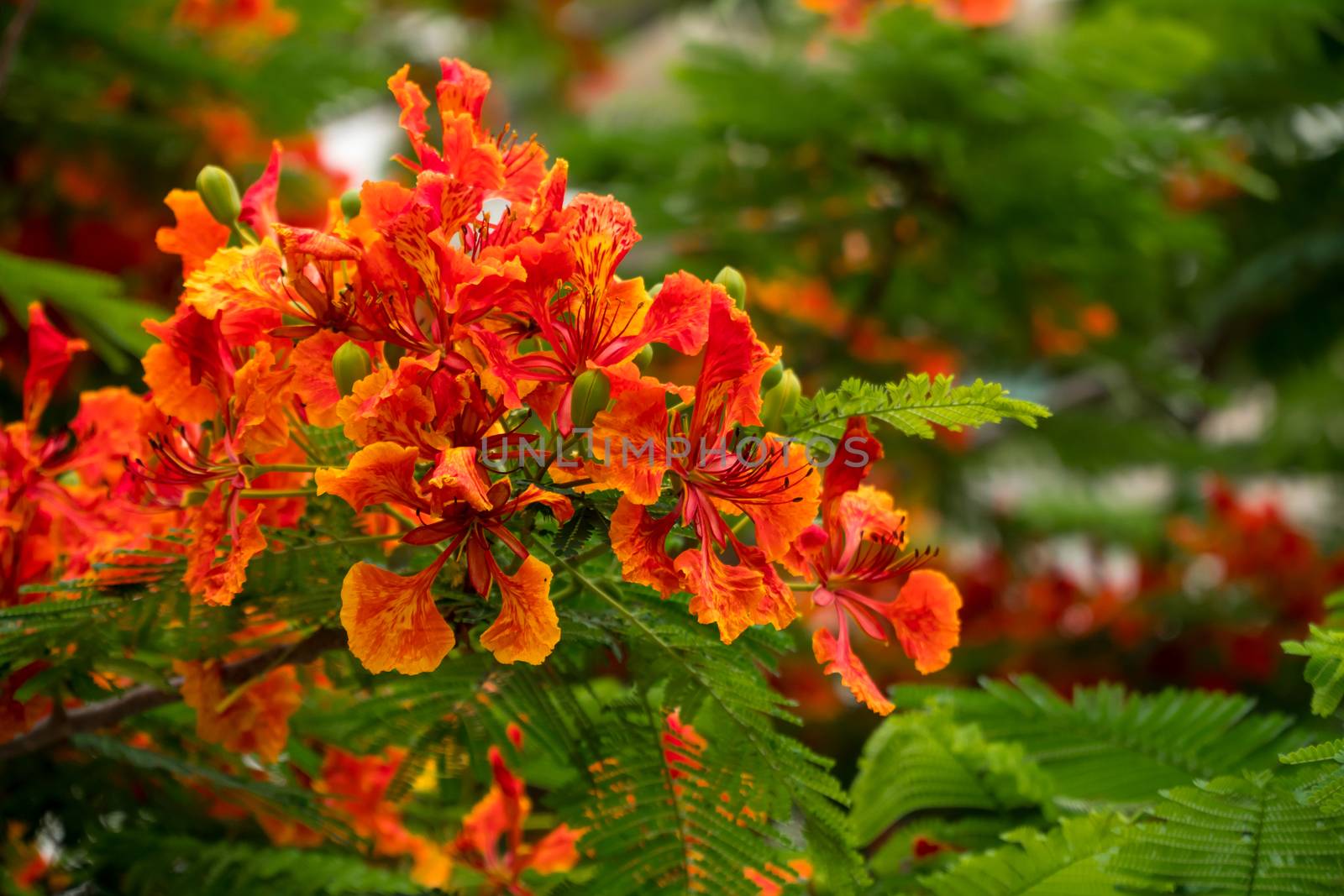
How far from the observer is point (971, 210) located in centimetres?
196

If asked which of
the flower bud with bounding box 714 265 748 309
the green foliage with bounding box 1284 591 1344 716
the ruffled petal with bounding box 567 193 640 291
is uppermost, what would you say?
the ruffled petal with bounding box 567 193 640 291

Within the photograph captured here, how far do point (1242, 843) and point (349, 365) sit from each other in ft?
1.96

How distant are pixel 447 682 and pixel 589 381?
29 cm

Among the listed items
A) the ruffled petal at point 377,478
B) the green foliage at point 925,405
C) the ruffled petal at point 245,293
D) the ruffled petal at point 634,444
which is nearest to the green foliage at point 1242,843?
the green foliage at point 925,405

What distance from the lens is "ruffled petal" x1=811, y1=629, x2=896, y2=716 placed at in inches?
28.0

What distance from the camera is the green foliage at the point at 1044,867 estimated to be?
31.4 inches

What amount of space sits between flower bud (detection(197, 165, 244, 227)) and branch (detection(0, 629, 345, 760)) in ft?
0.96

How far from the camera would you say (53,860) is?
114cm

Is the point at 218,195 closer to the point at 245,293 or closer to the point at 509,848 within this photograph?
the point at 245,293

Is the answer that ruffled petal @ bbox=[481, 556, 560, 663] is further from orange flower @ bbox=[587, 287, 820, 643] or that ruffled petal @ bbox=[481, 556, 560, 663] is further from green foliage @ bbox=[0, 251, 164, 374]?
green foliage @ bbox=[0, 251, 164, 374]

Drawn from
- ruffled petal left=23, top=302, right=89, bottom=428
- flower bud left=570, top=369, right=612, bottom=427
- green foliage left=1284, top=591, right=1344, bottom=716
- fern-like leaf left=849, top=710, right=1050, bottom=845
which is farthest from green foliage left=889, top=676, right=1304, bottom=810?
ruffled petal left=23, top=302, right=89, bottom=428

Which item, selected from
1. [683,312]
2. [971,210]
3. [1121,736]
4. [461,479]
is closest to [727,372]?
[683,312]

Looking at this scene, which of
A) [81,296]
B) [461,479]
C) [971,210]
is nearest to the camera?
[461,479]

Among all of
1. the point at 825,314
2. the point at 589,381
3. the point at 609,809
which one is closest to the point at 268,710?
the point at 609,809
